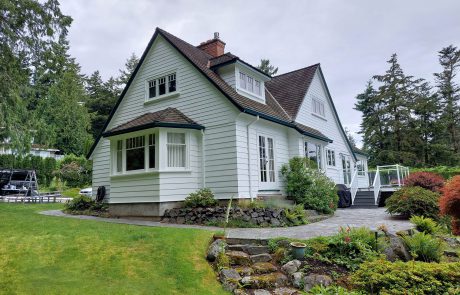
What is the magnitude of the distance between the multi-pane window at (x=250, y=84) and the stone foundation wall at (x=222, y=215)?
582cm

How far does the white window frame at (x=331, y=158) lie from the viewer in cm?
1740

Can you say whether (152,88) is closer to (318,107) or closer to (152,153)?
(152,153)

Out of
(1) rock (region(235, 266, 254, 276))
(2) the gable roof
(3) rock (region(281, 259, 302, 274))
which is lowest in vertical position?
(1) rock (region(235, 266, 254, 276))

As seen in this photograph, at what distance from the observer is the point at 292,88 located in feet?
55.8

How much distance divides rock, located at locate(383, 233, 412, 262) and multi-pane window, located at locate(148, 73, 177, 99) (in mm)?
10237

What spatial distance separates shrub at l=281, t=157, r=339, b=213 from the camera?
12.1 m


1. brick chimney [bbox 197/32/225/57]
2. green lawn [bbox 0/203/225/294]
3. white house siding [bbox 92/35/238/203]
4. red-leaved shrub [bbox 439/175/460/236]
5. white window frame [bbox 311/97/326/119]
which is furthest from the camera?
white window frame [bbox 311/97/326/119]

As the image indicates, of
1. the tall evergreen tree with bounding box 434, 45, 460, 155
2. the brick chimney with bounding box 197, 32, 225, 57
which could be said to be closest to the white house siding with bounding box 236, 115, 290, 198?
the brick chimney with bounding box 197, 32, 225, 57

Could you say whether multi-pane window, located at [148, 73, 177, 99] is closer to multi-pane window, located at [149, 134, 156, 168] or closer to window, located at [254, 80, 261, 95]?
multi-pane window, located at [149, 134, 156, 168]

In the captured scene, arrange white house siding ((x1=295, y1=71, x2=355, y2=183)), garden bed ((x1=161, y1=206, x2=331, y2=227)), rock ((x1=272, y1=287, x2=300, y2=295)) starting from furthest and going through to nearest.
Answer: white house siding ((x1=295, y1=71, x2=355, y2=183)), garden bed ((x1=161, y1=206, x2=331, y2=227)), rock ((x1=272, y1=287, x2=300, y2=295))

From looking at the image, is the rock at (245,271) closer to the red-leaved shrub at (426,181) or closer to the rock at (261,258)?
the rock at (261,258)

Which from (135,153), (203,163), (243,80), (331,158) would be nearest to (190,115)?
(203,163)

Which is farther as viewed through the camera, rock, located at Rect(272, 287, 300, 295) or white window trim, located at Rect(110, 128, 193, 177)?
white window trim, located at Rect(110, 128, 193, 177)

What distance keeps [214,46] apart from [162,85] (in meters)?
4.01
